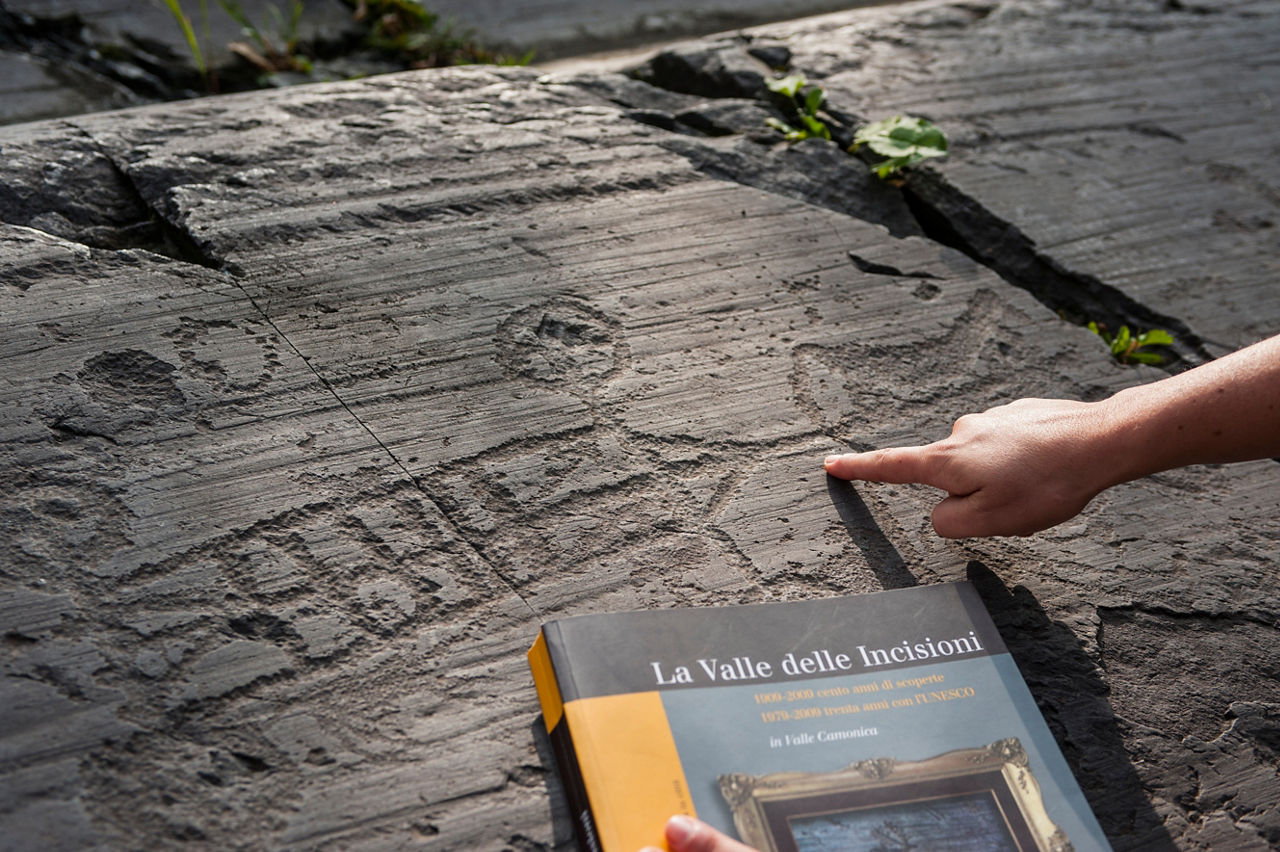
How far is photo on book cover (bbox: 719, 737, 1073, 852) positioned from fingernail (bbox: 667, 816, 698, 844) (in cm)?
7

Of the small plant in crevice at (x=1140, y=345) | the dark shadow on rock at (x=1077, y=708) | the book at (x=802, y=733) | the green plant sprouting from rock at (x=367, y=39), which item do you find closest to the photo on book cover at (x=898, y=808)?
the book at (x=802, y=733)

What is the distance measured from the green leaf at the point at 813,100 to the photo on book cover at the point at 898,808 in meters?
1.62

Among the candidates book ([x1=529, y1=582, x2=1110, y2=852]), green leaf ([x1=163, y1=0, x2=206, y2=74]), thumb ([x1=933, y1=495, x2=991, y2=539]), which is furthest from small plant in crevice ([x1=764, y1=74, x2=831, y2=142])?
green leaf ([x1=163, y1=0, x2=206, y2=74])

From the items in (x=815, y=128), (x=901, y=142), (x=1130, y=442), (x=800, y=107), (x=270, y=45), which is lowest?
(x=1130, y=442)

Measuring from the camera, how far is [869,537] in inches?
54.4

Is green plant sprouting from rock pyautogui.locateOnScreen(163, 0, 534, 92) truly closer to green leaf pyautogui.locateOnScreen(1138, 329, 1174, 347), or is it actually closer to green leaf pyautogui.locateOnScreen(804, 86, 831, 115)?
green leaf pyautogui.locateOnScreen(804, 86, 831, 115)

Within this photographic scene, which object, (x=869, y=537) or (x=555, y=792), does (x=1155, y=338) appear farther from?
(x=555, y=792)

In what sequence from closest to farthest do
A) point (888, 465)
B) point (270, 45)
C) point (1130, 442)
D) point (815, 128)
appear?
point (1130, 442) < point (888, 465) < point (815, 128) < point (270, 45)

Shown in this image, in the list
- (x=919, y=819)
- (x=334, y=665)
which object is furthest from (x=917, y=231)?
(x=334, y=665)

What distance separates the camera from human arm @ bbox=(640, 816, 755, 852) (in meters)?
0.94

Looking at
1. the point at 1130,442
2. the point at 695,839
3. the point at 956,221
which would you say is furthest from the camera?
the point at 956,221

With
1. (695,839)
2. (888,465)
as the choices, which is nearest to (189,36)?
(888,465)

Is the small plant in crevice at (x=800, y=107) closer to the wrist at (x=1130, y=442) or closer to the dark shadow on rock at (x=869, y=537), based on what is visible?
the dark shadow on rock at (x=869, y=537)

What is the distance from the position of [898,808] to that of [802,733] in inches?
5.1
